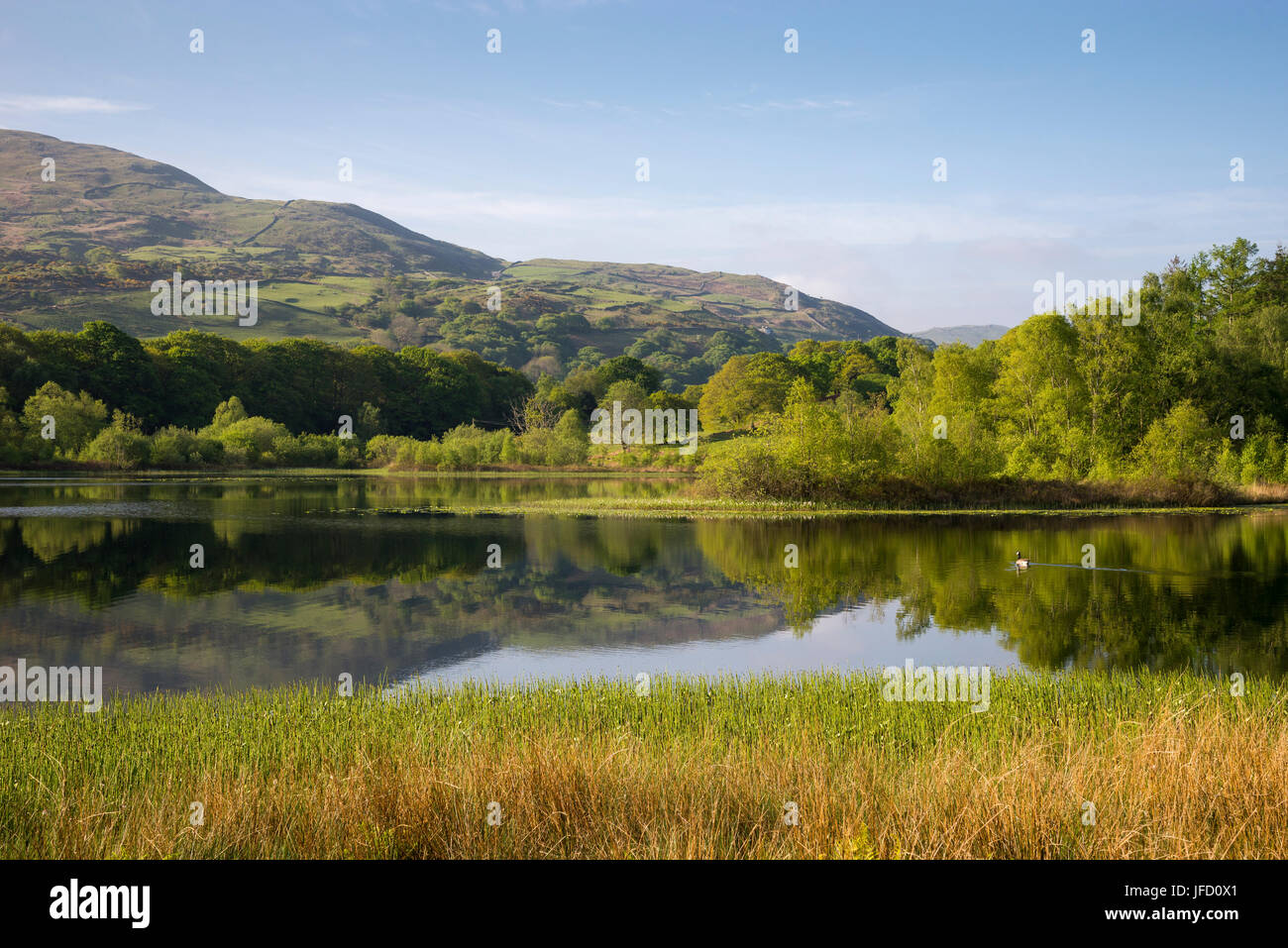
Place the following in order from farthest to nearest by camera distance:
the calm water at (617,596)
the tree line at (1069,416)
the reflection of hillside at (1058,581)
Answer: the tree line at (1069,416), the reflection of hillside at (1058,581), the calm water at (617,596)

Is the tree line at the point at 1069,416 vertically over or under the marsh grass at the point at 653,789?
over

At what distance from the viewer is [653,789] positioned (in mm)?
6719

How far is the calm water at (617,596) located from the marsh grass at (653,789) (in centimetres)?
477

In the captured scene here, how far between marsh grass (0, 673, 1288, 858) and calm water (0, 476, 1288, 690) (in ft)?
15.7

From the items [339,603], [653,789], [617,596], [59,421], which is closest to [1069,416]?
[617,596]

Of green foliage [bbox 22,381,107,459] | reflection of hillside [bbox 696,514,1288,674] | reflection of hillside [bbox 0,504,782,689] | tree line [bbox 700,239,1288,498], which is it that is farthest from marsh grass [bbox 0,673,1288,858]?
green foliage [bbox 22,381,107,459]

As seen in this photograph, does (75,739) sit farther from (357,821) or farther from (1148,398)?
(1148,398)

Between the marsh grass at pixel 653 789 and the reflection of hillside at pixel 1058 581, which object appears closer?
the marsh grass at pixel 653 789

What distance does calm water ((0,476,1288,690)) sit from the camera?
14.8 metres

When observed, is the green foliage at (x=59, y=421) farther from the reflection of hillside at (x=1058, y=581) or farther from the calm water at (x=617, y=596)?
the reflection of hillside at (x=1058, y=581)

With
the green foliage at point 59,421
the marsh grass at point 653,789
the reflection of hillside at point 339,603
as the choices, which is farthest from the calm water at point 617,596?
the green foliage at point 59,421

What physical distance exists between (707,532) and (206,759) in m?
25.1

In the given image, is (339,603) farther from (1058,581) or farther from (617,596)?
(1058,581)

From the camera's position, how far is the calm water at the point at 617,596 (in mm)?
14766
